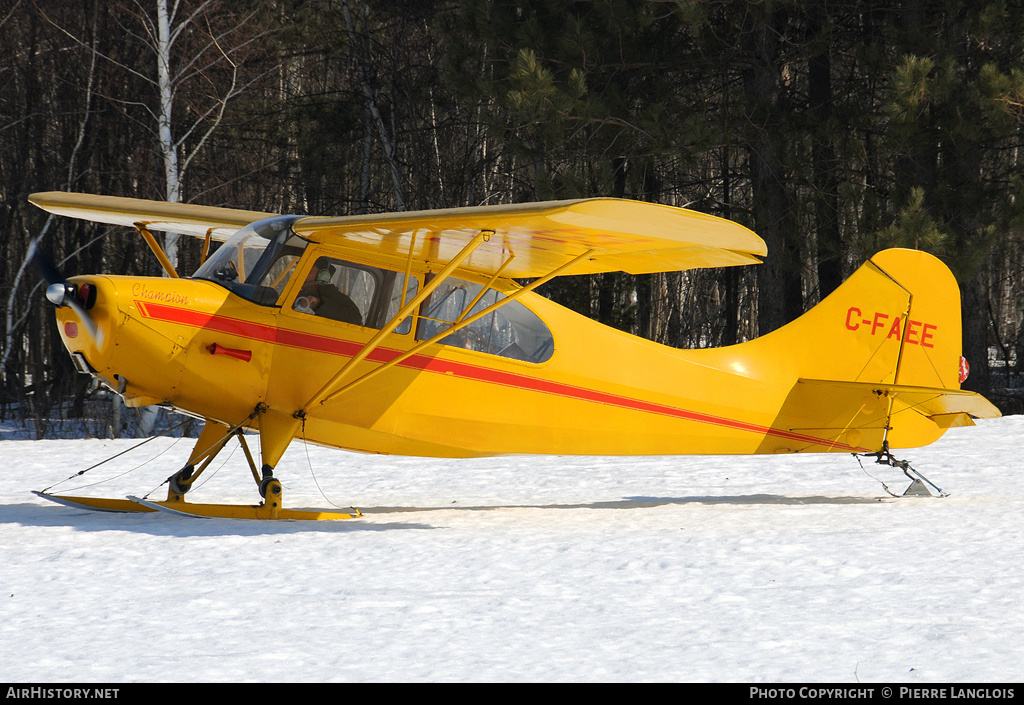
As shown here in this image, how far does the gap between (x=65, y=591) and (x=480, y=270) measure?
13.2ft

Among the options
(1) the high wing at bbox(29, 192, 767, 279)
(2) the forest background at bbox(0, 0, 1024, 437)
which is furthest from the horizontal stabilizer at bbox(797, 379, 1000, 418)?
(2) the forest background at bbox(0, 0, 1024, 437)

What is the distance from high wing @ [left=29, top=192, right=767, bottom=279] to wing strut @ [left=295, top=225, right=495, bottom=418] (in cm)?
13

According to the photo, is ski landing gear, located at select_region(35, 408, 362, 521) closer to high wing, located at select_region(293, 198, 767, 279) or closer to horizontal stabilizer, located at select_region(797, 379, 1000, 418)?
high wing, located at select_region(293, 198, 767, 279)

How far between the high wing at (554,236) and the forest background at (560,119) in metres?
7.28

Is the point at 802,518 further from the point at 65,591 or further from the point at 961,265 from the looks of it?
the point at 961,265

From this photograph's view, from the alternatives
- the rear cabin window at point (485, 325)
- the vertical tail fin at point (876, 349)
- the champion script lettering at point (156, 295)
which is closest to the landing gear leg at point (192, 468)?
the champion script lettering at point (156, 295)

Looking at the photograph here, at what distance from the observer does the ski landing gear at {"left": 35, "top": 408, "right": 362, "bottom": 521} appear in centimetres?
677

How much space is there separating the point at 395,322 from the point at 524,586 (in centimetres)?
242

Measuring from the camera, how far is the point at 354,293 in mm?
7090

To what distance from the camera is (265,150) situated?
72.3 ft

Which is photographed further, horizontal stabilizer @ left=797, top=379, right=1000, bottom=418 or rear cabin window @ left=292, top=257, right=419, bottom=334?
horizontal stabilizer @ left=797, top=379, right=1000, bottom=418

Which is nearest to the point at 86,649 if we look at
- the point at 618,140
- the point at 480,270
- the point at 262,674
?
the point at 262,674

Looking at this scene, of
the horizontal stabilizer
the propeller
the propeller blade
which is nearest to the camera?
the propeller

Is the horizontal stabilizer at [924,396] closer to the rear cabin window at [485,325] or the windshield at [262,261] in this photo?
the rear cabin window at [485,325]
